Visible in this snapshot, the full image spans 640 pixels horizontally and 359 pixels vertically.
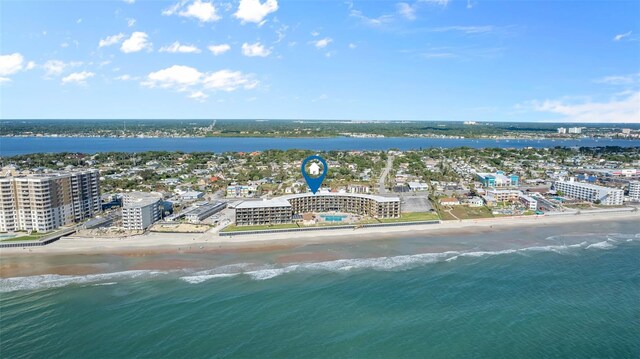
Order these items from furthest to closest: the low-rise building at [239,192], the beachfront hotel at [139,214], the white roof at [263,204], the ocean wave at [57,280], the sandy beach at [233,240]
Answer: the low-rise building at [239,192]
the white roof at [263,204]
the beachfront hotel at [139,214]
the sandy beach at [233,240]
the ocean wave at [57,280]

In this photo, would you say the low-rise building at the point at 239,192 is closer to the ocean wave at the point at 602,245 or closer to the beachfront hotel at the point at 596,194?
the ocean wave at the point at 602,245

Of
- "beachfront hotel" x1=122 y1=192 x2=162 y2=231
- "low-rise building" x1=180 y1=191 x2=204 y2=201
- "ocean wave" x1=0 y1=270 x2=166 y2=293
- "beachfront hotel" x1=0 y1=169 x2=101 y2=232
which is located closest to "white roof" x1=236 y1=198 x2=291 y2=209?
"beachfront hotel" x1=122 y1=192 x2=162 y2=231

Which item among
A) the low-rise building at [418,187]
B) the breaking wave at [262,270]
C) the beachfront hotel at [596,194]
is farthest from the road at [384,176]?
the breaking wave at [262,270]

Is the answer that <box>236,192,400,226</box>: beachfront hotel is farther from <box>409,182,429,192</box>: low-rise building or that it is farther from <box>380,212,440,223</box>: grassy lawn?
<box>409,182,429,192</box>: low-rise building

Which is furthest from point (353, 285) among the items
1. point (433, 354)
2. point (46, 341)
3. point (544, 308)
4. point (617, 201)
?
point (617, 201)

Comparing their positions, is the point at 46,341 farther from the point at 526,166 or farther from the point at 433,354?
the point at 526,166

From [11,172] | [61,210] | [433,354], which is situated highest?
[11,172]
